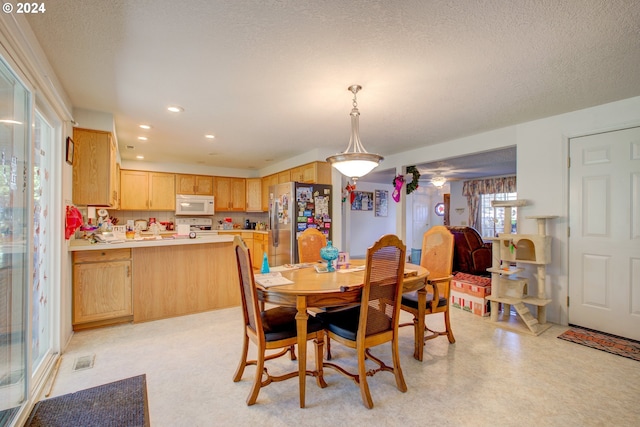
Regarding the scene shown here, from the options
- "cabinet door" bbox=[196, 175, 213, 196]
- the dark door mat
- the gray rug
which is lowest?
the gray rug

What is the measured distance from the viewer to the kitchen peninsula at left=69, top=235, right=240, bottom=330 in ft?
9.88

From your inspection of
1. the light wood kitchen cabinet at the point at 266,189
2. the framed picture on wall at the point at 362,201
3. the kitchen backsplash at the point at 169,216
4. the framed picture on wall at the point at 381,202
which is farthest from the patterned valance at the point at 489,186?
the kitchen backsplash at the point at 169,216

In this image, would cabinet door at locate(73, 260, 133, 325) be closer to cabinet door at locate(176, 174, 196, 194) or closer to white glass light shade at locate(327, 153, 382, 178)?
white glass light shade at locate(327, 153, 382, 178)

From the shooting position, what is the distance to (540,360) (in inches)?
95.8

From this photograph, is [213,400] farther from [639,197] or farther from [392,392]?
[639,197]

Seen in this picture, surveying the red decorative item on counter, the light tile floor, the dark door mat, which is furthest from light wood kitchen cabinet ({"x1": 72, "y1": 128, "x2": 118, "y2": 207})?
the dark door mat

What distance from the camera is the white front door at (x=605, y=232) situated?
2.82m

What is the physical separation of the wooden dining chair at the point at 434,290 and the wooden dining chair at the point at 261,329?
2.92ft

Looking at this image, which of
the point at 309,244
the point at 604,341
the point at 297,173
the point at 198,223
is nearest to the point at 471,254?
the point at 604,341

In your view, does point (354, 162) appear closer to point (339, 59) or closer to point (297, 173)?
point (339, 59)

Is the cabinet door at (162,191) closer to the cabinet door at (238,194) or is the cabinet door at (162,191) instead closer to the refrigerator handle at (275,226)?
the cabinet door at (238,194)

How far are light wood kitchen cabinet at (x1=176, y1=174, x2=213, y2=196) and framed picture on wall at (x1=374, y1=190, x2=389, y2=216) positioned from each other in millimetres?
4664

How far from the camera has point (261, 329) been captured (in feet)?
6.02

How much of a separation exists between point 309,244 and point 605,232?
117 inches
